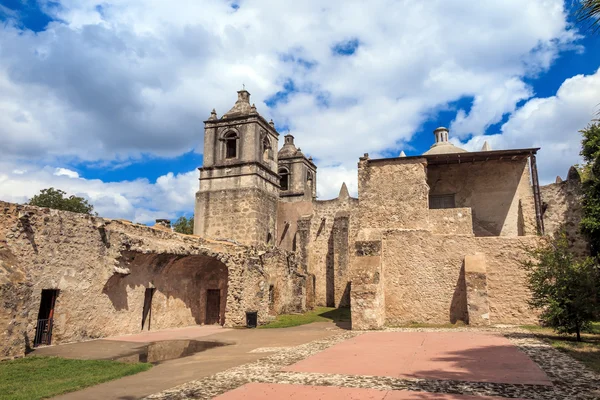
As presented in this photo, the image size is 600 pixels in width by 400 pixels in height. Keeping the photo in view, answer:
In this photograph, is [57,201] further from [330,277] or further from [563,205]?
[563,205]

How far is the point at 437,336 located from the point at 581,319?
319 cm

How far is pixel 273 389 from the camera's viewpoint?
600cm

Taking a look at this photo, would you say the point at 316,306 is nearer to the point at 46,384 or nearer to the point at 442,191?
the point at 442,191

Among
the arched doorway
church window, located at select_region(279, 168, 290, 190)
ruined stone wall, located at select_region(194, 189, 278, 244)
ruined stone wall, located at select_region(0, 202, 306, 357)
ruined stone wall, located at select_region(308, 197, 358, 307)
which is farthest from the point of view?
church window, located at select_region(279, 168, 290, 190)

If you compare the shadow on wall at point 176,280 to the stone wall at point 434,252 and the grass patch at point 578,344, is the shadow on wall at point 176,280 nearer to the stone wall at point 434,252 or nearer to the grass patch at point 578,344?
the stone wall at point 434,252

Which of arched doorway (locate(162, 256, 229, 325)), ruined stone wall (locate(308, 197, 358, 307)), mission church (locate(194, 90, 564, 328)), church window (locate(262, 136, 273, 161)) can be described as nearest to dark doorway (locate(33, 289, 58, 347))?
arched doorway (locate(162, 256, 229, 325))

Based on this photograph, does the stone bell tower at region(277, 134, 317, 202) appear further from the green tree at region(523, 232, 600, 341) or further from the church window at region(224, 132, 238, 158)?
the green tree at region(523, 232, 600, 341)

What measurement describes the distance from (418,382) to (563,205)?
17989 mm

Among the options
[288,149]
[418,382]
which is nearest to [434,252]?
[418,382]

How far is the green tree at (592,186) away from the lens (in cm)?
1576

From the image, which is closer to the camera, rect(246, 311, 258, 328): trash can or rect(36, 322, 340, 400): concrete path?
rect(36, 322, 340, 400): concrete path

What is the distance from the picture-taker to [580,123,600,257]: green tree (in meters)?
15.8

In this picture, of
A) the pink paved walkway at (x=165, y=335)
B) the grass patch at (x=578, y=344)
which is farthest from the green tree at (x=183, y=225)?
the grass patch at (x=578, y=344)

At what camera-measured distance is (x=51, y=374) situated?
7.45 meters
